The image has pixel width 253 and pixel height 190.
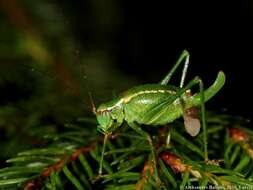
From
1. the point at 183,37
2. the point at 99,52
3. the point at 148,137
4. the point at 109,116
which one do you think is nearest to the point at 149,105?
the point at 109,116

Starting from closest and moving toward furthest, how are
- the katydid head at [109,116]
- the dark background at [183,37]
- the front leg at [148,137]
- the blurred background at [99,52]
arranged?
the front leg at [148,137] < the katydid head at [109,116] < the blurred background at [99,52] < the dark background at [183,37]

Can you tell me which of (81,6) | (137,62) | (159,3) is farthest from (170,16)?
(81,6)

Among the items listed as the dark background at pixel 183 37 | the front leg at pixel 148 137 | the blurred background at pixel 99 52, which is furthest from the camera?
the dark background at pixel 183 37

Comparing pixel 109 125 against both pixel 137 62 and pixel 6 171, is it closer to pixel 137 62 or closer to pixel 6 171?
pixel 6 171

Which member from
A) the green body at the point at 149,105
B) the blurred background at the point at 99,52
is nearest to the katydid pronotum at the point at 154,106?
the green body at the point at 149,105

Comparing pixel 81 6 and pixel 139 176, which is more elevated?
pixel 81 6

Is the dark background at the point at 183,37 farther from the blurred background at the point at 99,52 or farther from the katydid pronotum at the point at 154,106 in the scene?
the katydid pronotum at the point at 154,106

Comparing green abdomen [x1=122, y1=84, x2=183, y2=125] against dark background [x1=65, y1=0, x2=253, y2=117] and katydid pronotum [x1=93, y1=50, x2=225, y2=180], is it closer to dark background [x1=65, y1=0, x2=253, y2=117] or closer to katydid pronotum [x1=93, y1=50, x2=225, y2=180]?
katydid pronotum [x1=93, y1=50, x2=225, y2=180]
